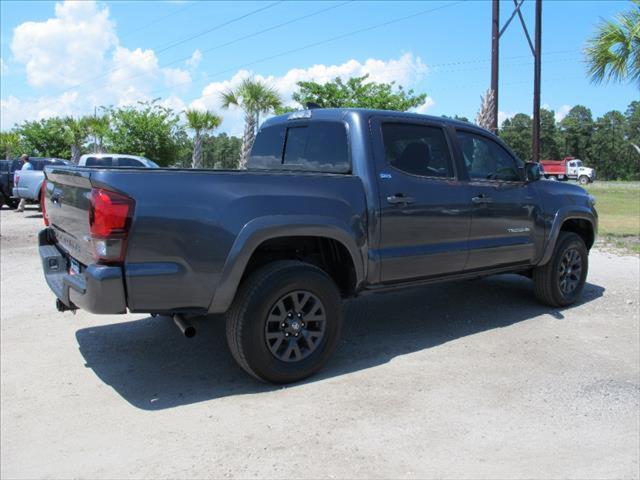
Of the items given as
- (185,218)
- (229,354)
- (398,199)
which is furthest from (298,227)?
(229,354)

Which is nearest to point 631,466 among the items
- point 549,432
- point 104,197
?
point 549,432

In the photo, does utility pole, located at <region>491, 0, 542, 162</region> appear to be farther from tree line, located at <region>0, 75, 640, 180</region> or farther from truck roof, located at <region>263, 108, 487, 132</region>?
truck roof, located at <region>263, 108, 487, 132</region>

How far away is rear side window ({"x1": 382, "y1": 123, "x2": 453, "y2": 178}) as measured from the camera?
486 cm

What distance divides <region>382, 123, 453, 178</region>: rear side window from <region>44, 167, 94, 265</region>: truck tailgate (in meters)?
2.34

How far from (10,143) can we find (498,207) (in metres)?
46.5

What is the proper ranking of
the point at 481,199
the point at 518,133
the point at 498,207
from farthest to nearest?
the point at 518,133 → the point at 498,207 → the point at 481,199

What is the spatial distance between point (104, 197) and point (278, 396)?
1777 mm

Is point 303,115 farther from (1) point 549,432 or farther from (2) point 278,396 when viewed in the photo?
(1) point 549,432

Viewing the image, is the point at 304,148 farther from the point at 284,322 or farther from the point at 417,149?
the point at 284,322

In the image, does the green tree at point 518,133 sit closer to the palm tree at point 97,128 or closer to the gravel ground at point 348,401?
the palm tree at point 97,128

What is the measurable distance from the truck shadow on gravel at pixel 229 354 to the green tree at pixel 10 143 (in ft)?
141

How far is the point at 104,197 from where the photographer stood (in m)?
3.48

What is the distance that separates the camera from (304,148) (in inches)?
206

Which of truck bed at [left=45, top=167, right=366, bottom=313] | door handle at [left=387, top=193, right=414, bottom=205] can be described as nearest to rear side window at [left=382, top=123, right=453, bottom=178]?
door handle at [left=387, top=193, right=414, bottom=205]
